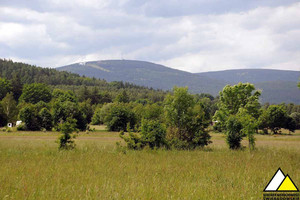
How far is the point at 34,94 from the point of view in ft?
404

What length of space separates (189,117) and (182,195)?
19.7 meters

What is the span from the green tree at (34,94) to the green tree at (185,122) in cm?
10742

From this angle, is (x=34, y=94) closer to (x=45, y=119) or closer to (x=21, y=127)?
(x=45, y=119)

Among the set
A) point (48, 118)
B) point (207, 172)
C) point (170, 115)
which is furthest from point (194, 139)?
point (48, 118)

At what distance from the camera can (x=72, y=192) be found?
267 inches

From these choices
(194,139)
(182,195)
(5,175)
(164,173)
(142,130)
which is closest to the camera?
(182,195)

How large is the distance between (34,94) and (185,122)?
112 metres

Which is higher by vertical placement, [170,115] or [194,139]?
[170,115]

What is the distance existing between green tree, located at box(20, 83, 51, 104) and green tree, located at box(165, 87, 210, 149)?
107 meters

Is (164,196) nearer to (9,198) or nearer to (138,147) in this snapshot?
(9,198)

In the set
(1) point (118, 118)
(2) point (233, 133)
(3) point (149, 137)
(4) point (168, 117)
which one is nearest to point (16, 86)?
(1) point (118, 118)

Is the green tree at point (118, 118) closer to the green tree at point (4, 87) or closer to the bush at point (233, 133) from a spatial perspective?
the bush at point (233, 133)

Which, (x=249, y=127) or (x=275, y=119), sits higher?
(x=249, y=127)

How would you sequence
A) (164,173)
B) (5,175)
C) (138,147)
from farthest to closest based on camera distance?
(138,147) → (164,173) → (5,175)
